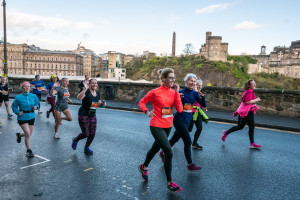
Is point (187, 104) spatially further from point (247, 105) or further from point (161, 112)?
point (247, 105)

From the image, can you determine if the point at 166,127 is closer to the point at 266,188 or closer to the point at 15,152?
the point at 266,188

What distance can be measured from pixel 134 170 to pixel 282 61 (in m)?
145

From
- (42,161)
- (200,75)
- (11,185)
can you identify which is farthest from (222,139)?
(200,75)

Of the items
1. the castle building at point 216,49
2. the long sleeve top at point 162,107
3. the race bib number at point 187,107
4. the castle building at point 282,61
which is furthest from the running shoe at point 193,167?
the castle building at point 282,61

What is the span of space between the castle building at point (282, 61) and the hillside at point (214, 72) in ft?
23.7

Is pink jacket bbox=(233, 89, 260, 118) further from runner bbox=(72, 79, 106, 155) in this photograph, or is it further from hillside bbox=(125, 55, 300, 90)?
hillside bbox=(125, 55, 300, 90)

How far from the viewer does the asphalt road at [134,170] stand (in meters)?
3.81

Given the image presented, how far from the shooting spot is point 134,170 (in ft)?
15.5

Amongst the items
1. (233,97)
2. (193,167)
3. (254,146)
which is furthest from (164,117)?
(233,97)

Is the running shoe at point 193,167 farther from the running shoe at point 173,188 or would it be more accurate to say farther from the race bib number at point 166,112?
the race bib number at point 166,112

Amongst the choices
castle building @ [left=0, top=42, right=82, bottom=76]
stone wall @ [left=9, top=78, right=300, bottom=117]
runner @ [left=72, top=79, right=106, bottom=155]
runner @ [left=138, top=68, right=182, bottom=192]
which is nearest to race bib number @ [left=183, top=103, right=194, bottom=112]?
runner @ [left=138, top=68, right=182, bottom=192]

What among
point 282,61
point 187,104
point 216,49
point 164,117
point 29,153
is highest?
point 216,49

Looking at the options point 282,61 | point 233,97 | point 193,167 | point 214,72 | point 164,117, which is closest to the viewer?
point 164,117

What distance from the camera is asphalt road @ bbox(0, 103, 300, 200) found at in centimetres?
381
